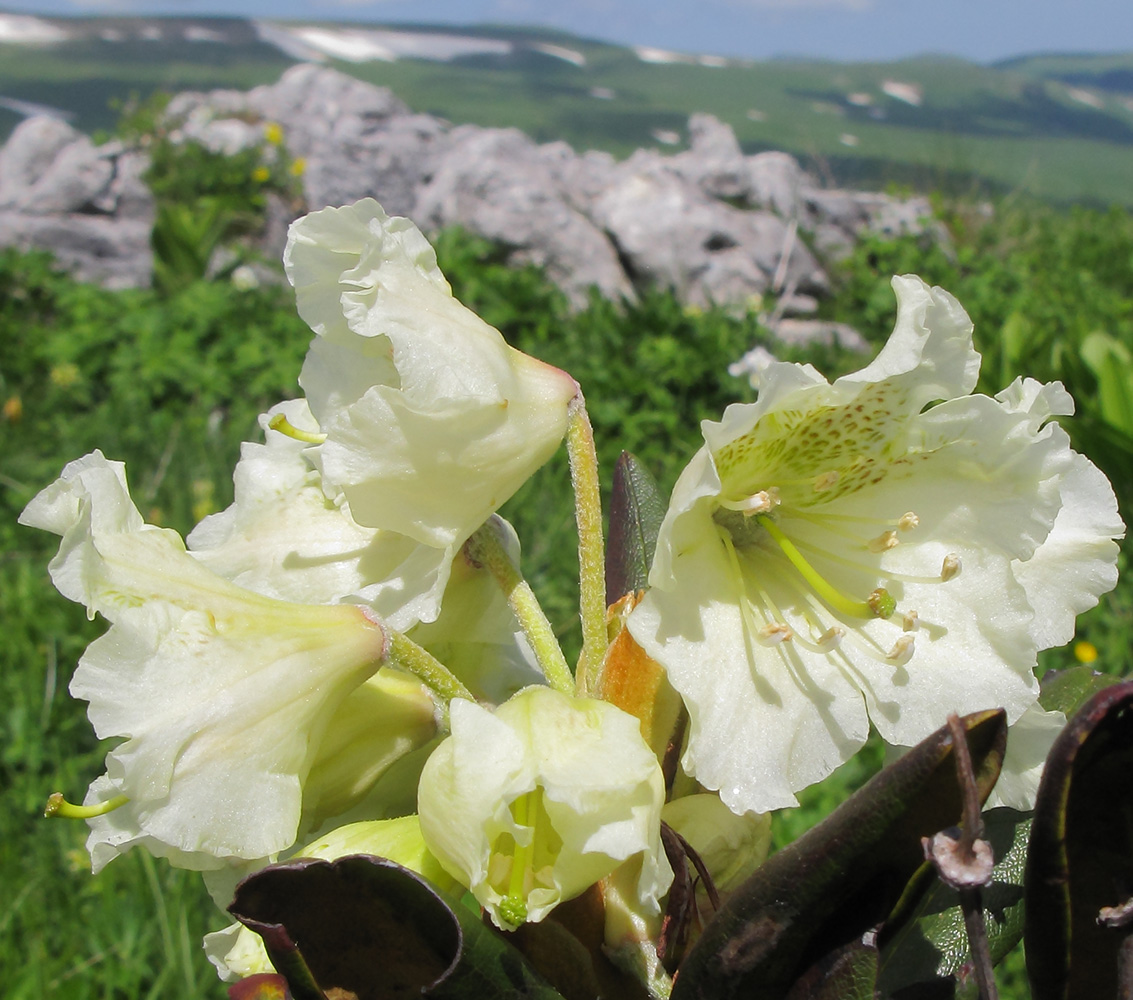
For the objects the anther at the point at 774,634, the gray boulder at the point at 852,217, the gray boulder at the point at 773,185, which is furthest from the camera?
the gray boulder at the point at 773,185

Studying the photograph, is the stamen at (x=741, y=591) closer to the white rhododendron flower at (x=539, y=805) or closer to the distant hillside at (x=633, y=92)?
the white rhododendron flower at (x=539, y=805)

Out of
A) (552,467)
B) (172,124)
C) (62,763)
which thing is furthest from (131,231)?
(62,763)

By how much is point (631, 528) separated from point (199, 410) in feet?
11.8

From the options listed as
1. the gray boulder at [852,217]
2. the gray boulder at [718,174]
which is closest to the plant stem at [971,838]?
the gray boulder at [852,217]

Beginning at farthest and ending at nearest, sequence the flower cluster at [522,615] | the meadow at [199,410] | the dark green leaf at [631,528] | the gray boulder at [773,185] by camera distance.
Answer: the gray boulder at [773,185], the meadow at [199,410], the dark green leaf at [631,528], the flower cluster at [522,615]

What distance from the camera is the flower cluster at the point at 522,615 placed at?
0.62 m

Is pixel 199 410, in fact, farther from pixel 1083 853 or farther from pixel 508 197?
pixel 1083 853

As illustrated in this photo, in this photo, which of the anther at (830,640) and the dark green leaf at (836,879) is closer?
the dark green leaf at (836,879)

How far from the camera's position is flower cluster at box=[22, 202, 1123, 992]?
0.62 metres

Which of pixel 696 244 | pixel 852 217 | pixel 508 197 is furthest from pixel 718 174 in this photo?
pixel 508 197

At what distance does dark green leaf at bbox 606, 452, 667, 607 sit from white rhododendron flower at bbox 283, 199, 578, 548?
239 mm

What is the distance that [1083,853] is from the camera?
582 mm

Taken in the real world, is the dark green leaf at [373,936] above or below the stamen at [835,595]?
below

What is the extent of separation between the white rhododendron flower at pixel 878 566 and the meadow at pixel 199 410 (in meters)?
1.52
